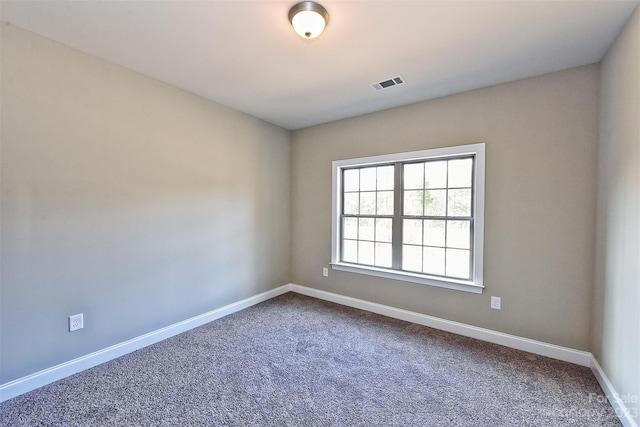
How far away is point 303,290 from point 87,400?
8.68ft

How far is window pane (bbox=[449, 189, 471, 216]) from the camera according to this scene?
290cm

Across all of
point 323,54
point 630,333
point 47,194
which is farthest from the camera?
point 323,54

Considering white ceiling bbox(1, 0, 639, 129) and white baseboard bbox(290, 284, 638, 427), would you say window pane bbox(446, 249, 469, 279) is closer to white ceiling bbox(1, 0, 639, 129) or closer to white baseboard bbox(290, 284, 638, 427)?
white baseboard bbox(290, 284, 638, 427)

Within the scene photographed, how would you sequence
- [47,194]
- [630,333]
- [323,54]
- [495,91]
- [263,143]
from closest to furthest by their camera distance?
[630,333] → [47,194] → [323,54] → [495,91] → [263,143]

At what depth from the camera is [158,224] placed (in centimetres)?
268

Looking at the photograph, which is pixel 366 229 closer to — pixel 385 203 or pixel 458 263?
pixel 385 203

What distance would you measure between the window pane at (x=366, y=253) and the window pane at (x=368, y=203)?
1.41 ft

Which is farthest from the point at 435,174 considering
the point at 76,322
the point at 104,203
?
the point at 76,322

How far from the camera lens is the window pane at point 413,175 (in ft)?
10.5

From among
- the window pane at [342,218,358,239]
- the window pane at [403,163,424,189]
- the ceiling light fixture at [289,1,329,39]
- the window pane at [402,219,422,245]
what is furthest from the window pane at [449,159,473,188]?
the ceiling light fixture at [289,1,329,39]

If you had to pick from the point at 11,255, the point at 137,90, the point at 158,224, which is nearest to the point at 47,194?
the point at 11,255

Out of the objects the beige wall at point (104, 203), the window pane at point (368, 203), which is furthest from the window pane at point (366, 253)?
the beige wall at point (104, 203)

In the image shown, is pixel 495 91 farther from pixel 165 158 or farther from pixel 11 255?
pixel 11 255

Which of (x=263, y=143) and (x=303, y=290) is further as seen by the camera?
(x=303, y=290)
